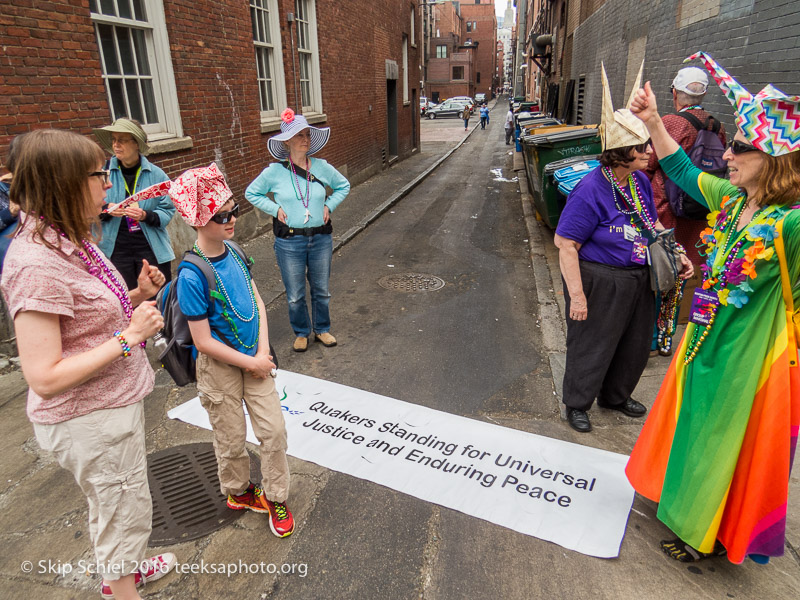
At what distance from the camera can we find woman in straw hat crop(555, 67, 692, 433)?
298 cm

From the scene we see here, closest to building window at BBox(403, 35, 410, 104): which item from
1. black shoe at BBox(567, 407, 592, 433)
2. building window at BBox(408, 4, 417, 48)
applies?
building window at BBox(408, 4, 417, 48)

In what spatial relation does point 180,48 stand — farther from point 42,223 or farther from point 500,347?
point 42,223

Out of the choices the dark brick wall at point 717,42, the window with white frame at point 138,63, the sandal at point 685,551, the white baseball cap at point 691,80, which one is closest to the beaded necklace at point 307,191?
the window with white frame at point 138,63

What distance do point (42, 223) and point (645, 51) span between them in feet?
30.0

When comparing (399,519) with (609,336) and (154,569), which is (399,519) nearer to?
(154,569)

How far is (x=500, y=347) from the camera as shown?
16.5 ft

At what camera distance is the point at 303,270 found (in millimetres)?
4668

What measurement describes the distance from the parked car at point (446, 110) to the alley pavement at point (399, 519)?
148ft

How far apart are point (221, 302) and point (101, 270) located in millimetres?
582

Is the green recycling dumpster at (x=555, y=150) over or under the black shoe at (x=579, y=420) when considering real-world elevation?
over

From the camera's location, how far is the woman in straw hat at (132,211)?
3.88 m

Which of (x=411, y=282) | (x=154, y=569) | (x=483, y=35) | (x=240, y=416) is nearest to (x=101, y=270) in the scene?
(x=240, y=416)

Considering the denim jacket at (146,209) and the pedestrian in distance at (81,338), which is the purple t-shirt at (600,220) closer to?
the pedestrian in distance at (81,338)

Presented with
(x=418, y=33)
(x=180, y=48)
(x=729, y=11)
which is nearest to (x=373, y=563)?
(x=729, y=11)
